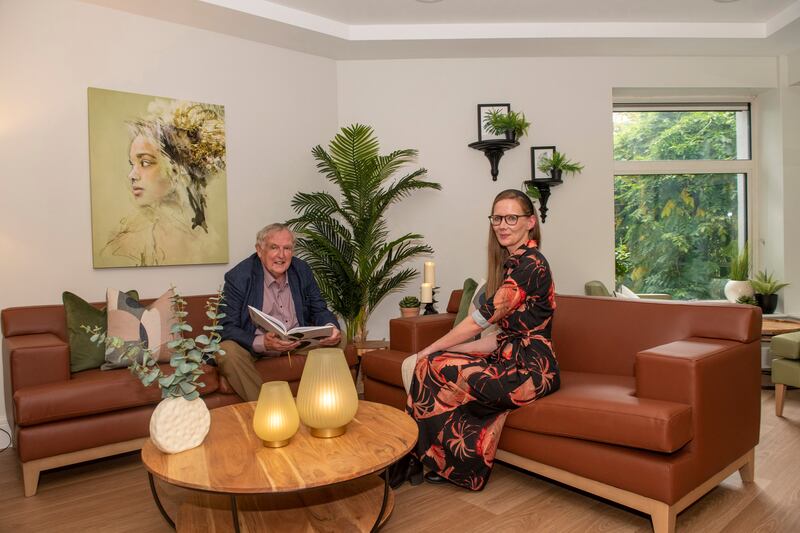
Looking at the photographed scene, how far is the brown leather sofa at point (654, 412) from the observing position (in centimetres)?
208

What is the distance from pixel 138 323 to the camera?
3.12 metres

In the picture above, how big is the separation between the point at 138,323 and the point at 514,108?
→ 335 centimetres

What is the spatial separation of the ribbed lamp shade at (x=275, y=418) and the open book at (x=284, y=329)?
2.96 ft

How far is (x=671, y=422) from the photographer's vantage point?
201 cm

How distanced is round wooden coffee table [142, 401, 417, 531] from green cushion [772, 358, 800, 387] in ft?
8.86

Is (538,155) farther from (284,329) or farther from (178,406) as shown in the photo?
(178,406)

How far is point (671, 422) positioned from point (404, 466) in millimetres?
1160

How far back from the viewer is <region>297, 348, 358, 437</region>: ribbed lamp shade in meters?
1.99

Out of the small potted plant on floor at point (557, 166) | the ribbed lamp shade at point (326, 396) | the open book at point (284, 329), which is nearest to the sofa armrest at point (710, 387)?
the ribbed lamp shade at point (326, 396)

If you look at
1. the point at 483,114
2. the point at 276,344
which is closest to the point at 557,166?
the point at 483,114

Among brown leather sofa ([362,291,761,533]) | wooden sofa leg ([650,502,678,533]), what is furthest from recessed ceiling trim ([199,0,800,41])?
wooden sofa leg ([650,502,678,533])

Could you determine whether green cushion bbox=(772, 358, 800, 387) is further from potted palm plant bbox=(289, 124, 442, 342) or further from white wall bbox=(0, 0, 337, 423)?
white wall bbox=(0, 0, 337, 423)

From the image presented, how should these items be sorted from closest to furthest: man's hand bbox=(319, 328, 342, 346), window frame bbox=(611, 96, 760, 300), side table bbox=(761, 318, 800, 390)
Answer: man's hand bbox=(319, 328, 342, 346), side table bbox=(761, 318, 800, 390), window frame bbox=(611, 96, 760, 300)

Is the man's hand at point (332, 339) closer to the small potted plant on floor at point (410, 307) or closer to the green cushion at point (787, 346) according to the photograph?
the small potted plant on floor at point (410, 307)
